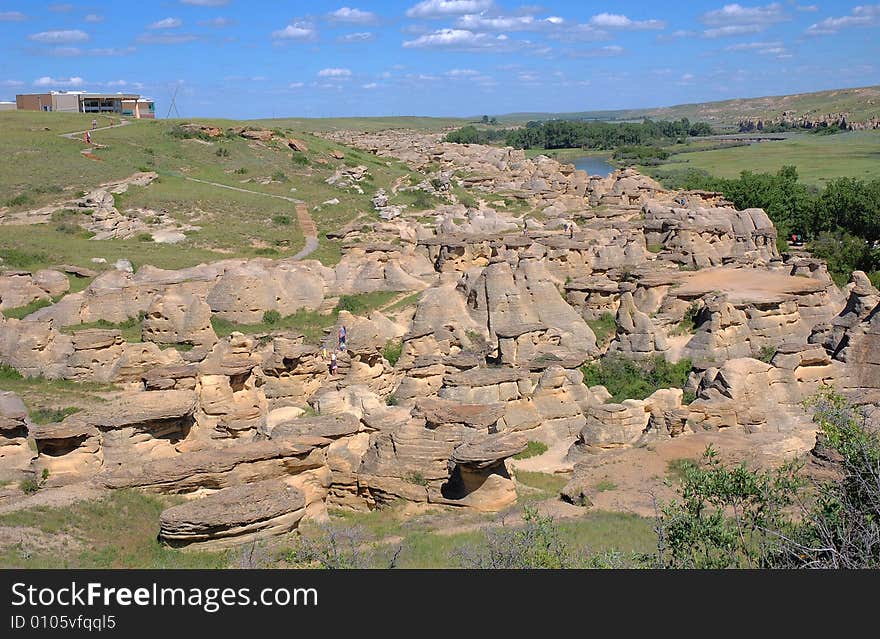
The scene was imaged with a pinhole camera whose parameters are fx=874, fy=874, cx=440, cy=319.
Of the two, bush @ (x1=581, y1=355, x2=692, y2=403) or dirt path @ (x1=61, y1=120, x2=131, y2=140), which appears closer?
bush @ (x1=581, y1=355, x2=692, y2=403)

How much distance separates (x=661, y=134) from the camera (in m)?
147

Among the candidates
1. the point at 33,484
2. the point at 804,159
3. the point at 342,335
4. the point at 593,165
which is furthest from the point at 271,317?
the point at 804,159

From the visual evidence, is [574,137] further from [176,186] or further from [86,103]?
[176,186]

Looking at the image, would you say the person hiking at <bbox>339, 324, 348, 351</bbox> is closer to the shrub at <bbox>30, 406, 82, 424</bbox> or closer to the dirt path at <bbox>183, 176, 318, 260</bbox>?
the shrub at <bbox>30, 406, 82, 424</bbox>

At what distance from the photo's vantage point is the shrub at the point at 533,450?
14.9 m

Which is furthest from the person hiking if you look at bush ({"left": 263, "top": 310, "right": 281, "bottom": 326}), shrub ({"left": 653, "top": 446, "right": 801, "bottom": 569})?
shrub ({"left": 653, "top": 446, "right": 801, "bottom": 569})

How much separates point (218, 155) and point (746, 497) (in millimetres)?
54306

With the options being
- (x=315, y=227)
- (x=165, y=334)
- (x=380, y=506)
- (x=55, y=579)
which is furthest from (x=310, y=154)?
(x=55, y=579)

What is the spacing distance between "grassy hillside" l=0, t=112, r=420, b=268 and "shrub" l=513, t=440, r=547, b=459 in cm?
1877

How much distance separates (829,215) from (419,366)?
105 ft

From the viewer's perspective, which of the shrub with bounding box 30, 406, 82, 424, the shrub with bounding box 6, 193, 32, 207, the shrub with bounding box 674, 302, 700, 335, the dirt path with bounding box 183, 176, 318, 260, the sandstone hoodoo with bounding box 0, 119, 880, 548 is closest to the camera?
the sandstone hoodoo with bounding box 0, 119, 880, 548

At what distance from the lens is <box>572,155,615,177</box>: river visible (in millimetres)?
92231

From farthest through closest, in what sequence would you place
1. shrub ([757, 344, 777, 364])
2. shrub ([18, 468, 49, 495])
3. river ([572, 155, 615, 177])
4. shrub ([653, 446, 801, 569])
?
river ([572, 155, 615, 177]) < shrub ([757, 344, 777, 364]) < shrub ([18, 468, 49, 495]) < shrub ([653, 446, 801, 569])

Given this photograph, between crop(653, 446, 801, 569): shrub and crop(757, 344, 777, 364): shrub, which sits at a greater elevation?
crop(653, 446, 801, 569): shrub
